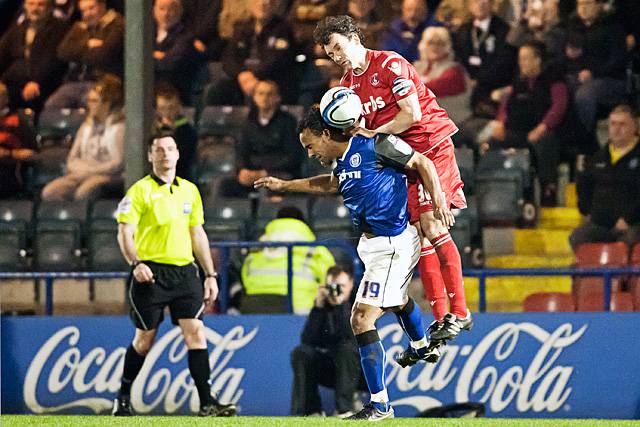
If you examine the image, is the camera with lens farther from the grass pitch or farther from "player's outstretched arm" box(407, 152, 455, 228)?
"player's outstretched arm" box(407, 152, 455, 228)

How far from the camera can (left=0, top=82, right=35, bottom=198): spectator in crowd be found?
53.0 feet

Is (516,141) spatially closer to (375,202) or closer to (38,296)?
(38,296)

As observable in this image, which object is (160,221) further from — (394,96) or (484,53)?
(484,53)

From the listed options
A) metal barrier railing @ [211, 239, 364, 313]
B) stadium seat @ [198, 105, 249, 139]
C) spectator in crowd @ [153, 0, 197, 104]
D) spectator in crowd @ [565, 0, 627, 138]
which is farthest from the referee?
spectator in crowd @ [153, 0, 197, 104]

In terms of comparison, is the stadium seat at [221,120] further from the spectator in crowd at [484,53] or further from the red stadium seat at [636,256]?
the red stadium seat at [636,256]

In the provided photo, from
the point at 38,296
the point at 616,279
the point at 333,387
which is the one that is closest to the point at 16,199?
the point at 38,296

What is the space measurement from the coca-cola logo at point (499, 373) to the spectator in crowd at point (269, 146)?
300 cm

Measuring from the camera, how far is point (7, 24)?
1822 centimetres

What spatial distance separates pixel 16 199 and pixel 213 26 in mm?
2811

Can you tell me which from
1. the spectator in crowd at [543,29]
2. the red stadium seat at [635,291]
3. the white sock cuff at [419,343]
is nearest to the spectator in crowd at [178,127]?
the spectator in crowd at [543,29]

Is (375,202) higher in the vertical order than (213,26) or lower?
lower

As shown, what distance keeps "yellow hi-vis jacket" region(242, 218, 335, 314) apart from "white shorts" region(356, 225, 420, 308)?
3.79m

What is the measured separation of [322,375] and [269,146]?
3.33m

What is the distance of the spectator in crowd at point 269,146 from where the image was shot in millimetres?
14664
